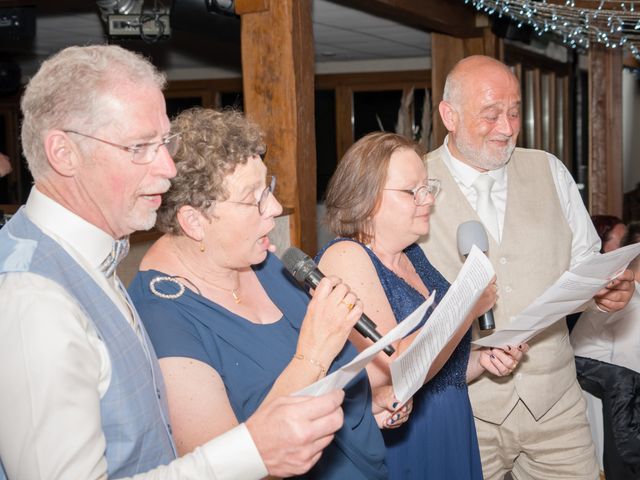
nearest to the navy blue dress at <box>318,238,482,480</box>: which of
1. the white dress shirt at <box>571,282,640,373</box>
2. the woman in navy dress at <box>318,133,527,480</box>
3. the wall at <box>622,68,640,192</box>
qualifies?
the woman in navy dress at <box>318,133,527,480</box>

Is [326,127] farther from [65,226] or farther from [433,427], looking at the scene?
[65,226]

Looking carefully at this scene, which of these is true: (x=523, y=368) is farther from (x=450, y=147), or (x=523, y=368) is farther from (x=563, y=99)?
(x=563, y=99)

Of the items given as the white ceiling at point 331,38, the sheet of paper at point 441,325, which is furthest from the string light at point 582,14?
the sheet of paper at point 441,325

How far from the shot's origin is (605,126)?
614cm

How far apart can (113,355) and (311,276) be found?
52cm

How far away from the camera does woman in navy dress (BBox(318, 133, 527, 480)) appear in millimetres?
2061

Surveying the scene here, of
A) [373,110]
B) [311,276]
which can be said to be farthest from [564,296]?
[373,110]

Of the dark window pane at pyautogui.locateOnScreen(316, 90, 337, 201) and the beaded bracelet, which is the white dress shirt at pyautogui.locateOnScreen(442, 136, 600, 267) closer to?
the beaded bracelet

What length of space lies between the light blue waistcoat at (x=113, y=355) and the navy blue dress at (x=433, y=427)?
0.87m

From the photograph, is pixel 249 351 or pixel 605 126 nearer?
pixel 249 351

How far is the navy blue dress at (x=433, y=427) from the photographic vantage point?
2062mm

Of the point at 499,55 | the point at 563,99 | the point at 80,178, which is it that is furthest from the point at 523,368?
the point at 563,99

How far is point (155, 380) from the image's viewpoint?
1.34 metres

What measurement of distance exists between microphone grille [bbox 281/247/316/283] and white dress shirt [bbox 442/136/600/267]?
41.0 inches
